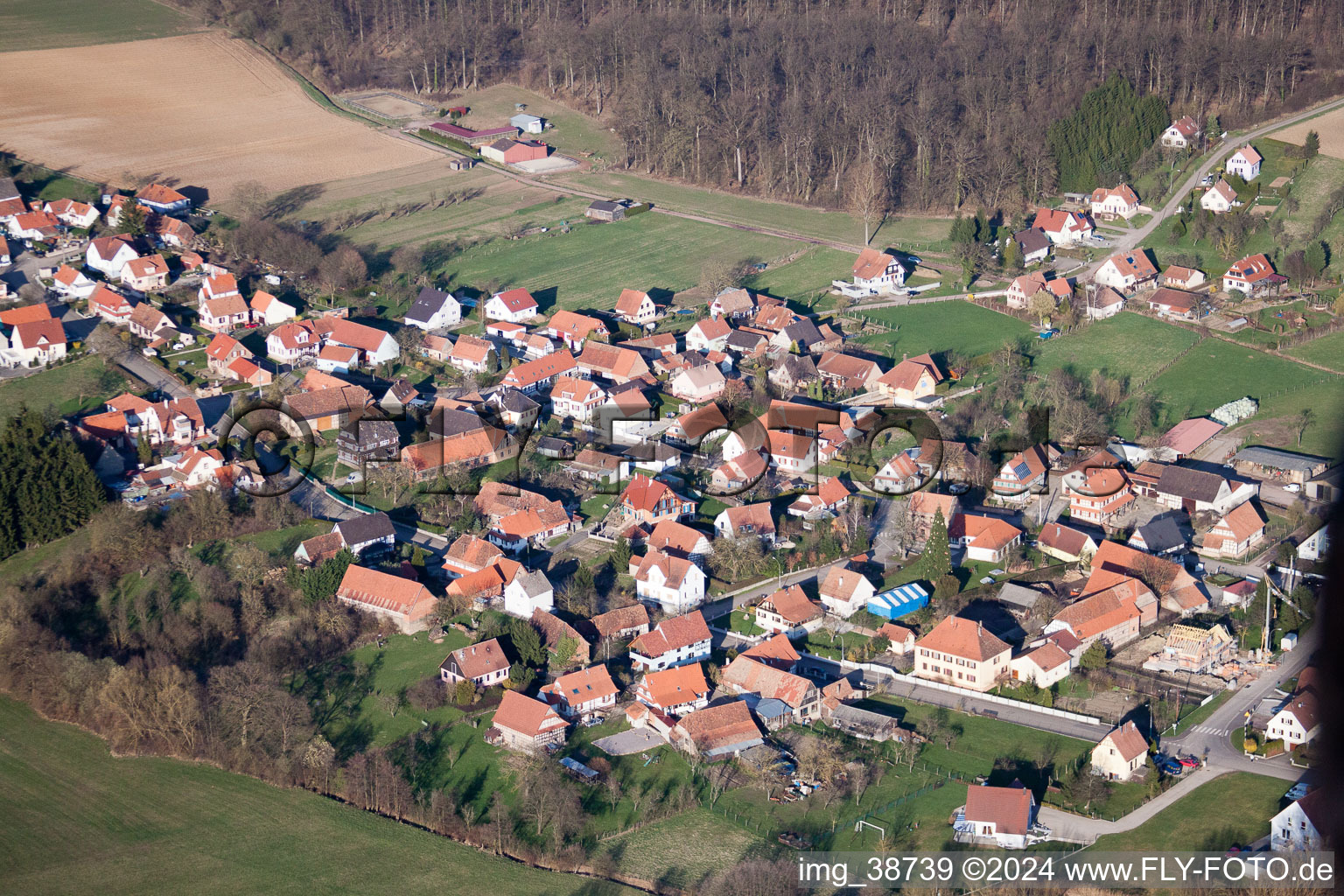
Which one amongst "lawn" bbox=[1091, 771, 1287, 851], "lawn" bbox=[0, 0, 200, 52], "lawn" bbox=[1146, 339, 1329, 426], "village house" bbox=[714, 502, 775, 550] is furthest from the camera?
"lawn" bbox=[0, 0, 200, 52]

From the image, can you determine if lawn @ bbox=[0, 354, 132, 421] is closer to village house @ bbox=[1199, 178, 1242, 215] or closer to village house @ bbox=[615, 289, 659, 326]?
village house @ bbox=[615, 289, 659, 326]

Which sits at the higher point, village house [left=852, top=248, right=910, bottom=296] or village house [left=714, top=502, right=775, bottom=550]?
village house [left=852, top=248, right=910, bottom=296]

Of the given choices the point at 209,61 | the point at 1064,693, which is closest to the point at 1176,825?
the point at 1064,693

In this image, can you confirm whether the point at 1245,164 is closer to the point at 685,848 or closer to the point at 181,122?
the point at 685,848

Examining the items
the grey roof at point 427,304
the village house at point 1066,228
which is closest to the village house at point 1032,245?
the village house at point 1066,228

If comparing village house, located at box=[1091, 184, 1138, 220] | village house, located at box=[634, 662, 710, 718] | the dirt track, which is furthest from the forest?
village house, located at box=[634, 662, 710, 718]

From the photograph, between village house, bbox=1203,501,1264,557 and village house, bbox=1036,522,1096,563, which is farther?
village house, bbox=1036,522,1096,563

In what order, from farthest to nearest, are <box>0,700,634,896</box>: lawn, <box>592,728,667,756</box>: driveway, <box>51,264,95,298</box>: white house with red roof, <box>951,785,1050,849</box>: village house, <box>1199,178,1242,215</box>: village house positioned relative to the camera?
<box>1199,178,1242,215</box>: village house
<box>51,264,95,298</box>: white house with red roof
<box>592,728,667,756</box>: driveway
<box>0,700,634,896</box>: lawn
<box>951,785,1050,849</box>: village house

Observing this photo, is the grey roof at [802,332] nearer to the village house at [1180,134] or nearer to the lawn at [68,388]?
the lawn at [68,388]
